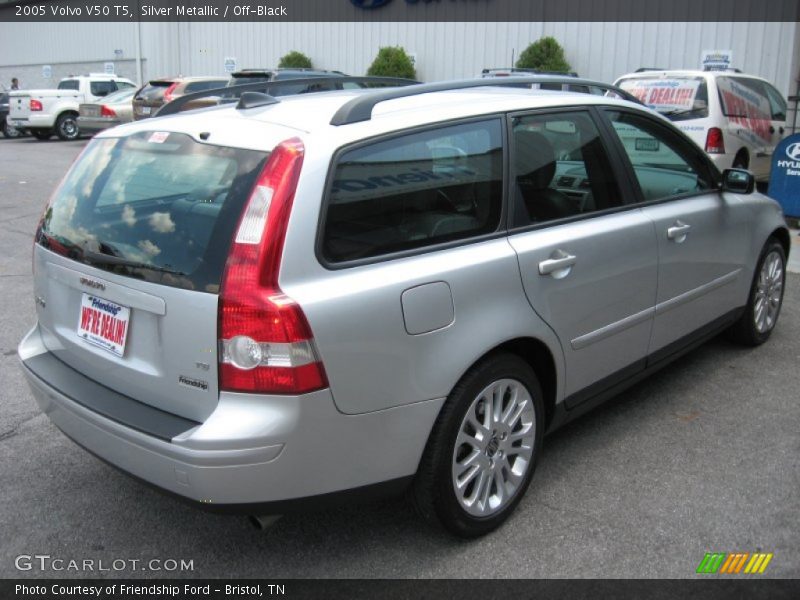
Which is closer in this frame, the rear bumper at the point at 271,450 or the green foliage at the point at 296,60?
the rear bumper at the point at 271,450

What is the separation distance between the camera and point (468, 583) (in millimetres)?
2949

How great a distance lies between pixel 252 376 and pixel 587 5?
17.8m

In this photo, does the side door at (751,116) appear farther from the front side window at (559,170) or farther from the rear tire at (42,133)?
the rear tire at (42,133)

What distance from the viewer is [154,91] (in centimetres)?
1873

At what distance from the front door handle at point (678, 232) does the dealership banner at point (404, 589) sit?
174cm

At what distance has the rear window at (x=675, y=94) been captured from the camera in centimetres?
1018

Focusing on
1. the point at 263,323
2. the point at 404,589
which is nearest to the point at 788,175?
the point at 404,589

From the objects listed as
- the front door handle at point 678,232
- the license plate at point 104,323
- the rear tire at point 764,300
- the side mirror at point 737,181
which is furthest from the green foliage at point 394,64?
the license plate at point 104,323

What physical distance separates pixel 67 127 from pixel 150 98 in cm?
644

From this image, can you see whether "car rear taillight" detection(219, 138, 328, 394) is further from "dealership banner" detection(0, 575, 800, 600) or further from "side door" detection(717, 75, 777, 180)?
"side door" detection(717, 75, 777, 180)

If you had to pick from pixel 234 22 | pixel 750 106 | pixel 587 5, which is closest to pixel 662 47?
pixel 587 5

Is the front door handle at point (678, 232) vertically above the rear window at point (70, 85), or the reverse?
the rear window at point (70, 85)

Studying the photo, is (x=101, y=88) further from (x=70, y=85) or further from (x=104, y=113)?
(x=104, y=113)

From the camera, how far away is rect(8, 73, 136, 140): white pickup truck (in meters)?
22.9
